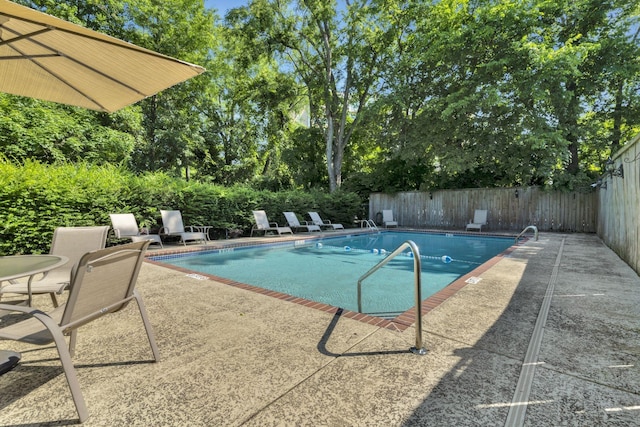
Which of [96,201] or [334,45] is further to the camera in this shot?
[334,45]

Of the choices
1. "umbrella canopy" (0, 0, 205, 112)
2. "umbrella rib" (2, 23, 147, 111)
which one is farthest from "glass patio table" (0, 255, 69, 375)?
"umbrella rib" (2, 23, 147, 111)

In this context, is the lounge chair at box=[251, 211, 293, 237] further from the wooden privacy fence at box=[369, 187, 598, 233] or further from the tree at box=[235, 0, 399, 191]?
the wooden privacy fence at box=[369, 187, 598, 233]

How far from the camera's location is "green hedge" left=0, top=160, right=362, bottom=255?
5430mm

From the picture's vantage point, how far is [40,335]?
166cm

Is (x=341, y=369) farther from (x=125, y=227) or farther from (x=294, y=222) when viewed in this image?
(x=294, y=222)

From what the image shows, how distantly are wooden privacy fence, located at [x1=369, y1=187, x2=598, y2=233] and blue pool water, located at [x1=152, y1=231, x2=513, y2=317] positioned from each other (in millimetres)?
3199

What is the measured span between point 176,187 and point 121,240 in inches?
87.6

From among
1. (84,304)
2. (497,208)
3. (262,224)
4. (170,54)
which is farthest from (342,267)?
(170,54)

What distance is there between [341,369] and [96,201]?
23.6ft

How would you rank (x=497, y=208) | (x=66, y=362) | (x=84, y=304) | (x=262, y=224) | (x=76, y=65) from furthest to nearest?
(x=497, y=208) → (x=262, y=224) → (x=76, y=65) → (x=84, y=304) → (x=66, y=362)

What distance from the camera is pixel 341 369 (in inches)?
79.7

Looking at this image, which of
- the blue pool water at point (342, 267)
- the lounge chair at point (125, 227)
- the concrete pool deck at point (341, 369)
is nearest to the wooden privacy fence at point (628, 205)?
the concrete pool deck at point (341, 369)

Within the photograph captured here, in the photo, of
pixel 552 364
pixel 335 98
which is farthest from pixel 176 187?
pixel 335 98

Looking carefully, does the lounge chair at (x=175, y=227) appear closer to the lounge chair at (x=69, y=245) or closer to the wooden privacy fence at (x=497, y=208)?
the lounge chair at (x=69, y=245)
